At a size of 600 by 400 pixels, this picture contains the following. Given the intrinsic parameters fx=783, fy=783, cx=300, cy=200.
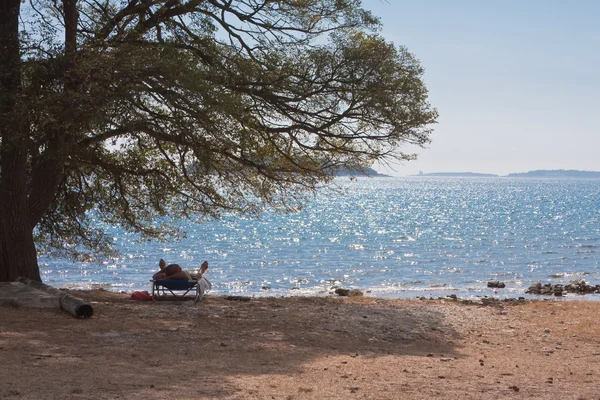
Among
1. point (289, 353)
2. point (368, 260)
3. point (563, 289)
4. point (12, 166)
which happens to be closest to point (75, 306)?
point (12, 166)

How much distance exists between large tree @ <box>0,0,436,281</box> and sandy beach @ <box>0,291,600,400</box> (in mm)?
2190

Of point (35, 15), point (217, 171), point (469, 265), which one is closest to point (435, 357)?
point (217, 171)

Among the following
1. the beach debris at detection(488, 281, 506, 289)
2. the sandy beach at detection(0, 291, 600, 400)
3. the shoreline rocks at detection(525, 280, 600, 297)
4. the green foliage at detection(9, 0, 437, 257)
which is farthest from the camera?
the beach debris at detection(488, 281, 506, 289)

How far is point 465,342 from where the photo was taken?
1260 cm

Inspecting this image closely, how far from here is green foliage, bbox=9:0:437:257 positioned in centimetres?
1215

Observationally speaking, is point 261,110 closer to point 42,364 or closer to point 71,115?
point 71,115

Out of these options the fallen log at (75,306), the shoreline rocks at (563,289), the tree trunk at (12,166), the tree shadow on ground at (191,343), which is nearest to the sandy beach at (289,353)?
the tree shadow on ground at (191,343)

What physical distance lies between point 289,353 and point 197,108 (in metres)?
4.15

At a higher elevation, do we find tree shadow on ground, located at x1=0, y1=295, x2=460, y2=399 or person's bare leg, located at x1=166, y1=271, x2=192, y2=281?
person's bare leg, located at x1=166, y1=271, x2=192, y2=281

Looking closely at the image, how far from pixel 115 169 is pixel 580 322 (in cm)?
975

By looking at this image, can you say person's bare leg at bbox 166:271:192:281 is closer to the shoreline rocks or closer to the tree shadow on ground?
the tree shadow on ground

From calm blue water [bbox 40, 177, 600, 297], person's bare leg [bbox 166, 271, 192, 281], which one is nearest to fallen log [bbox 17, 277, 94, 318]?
person's bare leg [bbox 166, 271, 192, 281]

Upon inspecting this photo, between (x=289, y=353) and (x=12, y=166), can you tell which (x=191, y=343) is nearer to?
(x=289, y=353)

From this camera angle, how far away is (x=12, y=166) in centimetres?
1380
